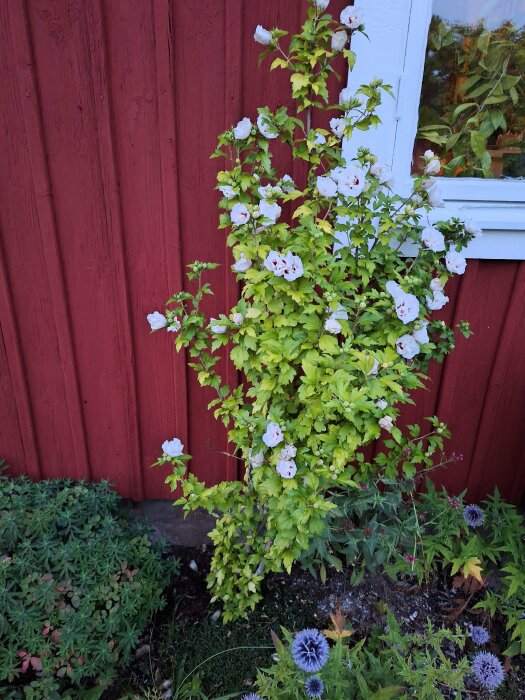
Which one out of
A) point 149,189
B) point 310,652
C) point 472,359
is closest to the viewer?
point 310,652

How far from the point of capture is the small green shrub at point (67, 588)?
177cm

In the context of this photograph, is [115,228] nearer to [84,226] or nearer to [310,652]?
[84,226]

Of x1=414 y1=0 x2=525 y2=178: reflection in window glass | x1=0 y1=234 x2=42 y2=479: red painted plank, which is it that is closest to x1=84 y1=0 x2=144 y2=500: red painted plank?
x1=0 y1=234 x2=42 y2=479: red painted plank

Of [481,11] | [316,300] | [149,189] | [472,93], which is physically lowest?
[316,300]

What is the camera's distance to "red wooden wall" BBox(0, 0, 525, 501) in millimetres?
1846

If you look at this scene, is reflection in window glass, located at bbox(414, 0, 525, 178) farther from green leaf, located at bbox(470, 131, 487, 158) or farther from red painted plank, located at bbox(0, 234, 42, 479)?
red painted plank, located at bbox(0, 234, 42, 479)

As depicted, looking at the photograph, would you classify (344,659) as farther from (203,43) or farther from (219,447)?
(203,43)

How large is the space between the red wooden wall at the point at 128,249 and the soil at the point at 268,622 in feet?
1.84

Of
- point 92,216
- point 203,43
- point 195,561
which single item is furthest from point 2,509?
point 203,43

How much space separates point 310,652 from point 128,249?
5.27 feet

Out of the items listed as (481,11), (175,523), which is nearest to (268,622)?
(175,523)

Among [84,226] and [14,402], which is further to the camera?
[14,402]

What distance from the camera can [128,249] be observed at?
2.12 metres

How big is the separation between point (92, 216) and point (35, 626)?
5.10 ft
